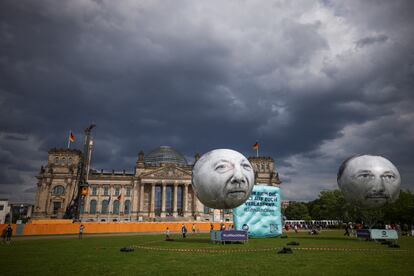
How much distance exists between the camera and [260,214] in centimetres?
3222

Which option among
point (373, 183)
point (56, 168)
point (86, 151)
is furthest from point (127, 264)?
point (56, 168)

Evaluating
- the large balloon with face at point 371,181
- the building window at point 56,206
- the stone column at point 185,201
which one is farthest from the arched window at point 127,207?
the large balloon with face at point 371,181

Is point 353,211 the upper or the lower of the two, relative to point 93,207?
lower

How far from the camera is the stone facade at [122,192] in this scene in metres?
99.1

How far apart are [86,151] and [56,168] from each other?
44.6m

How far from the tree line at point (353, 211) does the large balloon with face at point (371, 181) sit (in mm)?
4184

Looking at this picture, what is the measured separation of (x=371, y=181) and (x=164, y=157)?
327 feet

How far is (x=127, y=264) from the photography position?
12461mm

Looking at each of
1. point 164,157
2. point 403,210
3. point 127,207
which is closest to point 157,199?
point 127,207

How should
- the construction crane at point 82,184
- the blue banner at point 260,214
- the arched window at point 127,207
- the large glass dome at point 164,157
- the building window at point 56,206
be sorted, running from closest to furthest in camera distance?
1. the blue banner at point 260,214
2. the construction crane at point 82,184
3. the building window at point 56,206
4. the arched window at point 127,207
5. the large glass dome at point 164,157

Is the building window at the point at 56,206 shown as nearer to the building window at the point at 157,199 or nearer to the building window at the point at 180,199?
the building window at the point at 157,199

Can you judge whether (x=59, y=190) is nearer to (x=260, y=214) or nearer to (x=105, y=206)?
(x=105, y=206)

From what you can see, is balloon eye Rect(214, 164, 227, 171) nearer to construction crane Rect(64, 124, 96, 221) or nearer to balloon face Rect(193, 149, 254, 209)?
balloon face Rect(193, 149, 254, 209)

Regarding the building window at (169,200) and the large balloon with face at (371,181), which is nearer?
the large balloon with face at (371,181)
